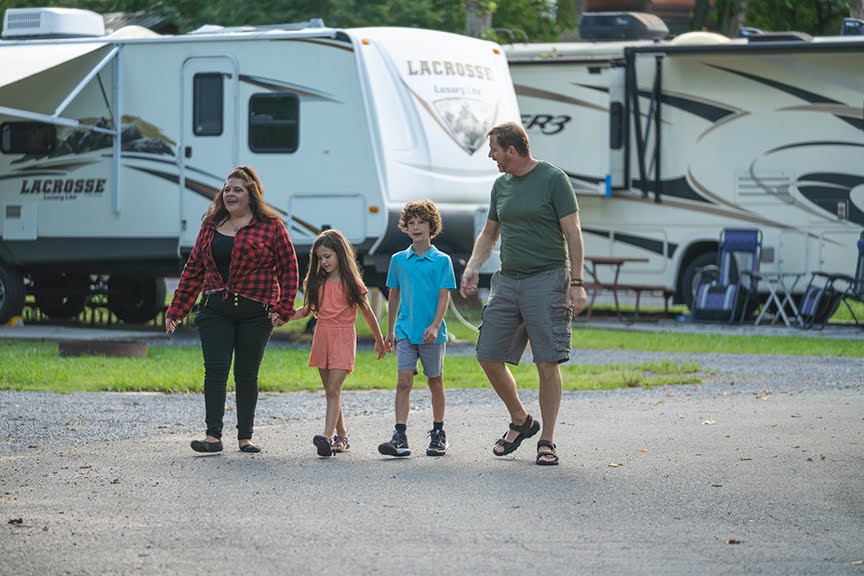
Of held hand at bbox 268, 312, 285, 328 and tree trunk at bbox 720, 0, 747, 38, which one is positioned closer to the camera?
held hand at bbox 268, 312, 285, 328

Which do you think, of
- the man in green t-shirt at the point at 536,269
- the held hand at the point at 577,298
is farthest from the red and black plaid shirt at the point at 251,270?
the held hand at the point at 577,298

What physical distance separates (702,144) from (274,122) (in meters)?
5.76

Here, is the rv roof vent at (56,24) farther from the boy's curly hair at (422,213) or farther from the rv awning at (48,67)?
the boy's curly hair at (422,213)

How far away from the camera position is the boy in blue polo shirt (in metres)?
8.99

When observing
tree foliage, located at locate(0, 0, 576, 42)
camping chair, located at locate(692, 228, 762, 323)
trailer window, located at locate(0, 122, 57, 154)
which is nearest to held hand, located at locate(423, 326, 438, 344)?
trailer window, located at locate(0, 122, 57, 154)

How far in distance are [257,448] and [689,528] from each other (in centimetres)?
307

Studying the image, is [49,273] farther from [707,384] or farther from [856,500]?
[856,500]

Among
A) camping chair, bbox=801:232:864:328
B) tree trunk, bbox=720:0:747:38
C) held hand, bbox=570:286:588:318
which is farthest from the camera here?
tree trunk, bbox=720:0:747:38

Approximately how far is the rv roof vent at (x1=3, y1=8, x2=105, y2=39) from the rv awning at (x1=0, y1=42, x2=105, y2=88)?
17.4 inches

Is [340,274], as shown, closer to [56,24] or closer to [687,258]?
[56,24]

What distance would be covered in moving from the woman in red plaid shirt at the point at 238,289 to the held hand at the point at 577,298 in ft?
5.28

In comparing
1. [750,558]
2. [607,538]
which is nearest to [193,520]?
[607,538]

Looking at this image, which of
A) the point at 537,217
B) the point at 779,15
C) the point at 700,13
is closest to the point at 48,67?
the point at 537,217

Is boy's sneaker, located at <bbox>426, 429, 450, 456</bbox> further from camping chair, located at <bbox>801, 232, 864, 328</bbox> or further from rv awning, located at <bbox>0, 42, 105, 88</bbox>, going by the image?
camping chair, located at <bbox>801, 232, 864, 328</bbox>
